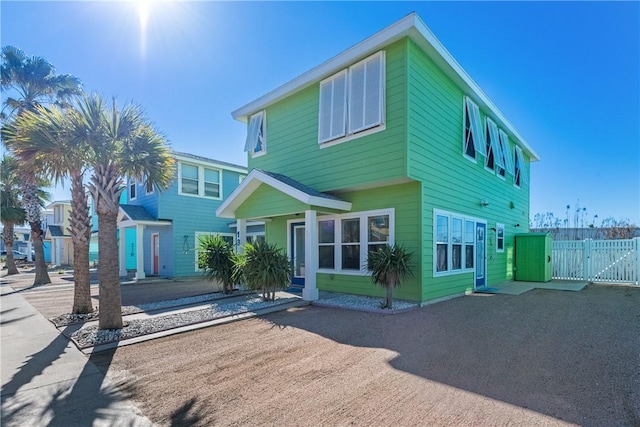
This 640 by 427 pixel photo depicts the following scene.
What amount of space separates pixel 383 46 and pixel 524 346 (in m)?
7.12

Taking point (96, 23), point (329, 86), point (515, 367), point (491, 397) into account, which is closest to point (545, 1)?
point (329, 86)

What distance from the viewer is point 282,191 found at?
908cm

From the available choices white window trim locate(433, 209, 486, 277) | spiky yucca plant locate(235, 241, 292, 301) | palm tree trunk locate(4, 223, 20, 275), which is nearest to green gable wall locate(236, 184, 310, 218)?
spiky yucca plant locate(235, 241, 292, 301)

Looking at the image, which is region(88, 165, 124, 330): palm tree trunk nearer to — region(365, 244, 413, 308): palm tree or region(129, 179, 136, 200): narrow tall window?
region(365, 244, 413, 308): palm tree

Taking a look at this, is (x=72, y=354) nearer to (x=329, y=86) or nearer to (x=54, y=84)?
(x=329, y=86)

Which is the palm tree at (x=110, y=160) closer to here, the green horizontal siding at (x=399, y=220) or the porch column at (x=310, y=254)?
the porch column at (x=310, y=254)

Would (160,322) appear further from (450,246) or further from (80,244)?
(450,246)

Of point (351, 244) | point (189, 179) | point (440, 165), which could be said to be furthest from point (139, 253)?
point (440, 165)

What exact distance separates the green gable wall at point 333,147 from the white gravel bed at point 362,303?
3.10 meters

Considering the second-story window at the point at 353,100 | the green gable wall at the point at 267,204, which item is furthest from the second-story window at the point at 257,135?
the second-story window at the point at 353,100

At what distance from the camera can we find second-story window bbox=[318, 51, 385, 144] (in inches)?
323

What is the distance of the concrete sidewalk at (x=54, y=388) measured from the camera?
3.10 meters

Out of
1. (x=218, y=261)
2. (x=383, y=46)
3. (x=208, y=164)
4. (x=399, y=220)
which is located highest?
(x=383, y=46)

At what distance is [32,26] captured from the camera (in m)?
7.68
